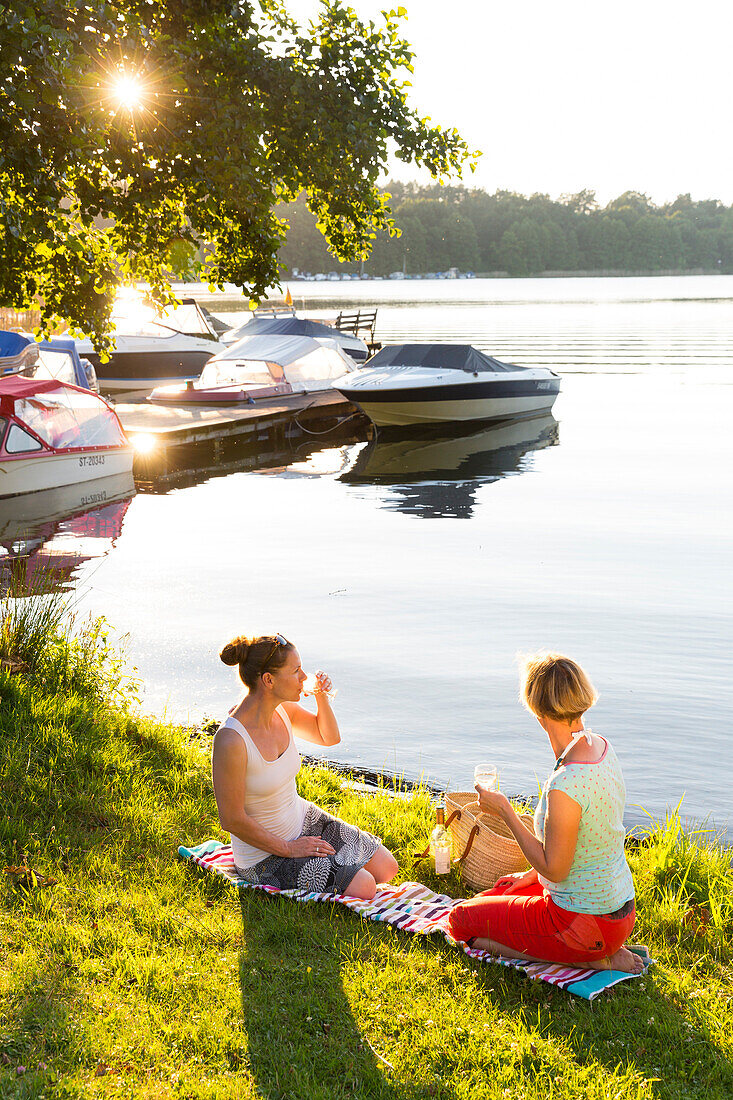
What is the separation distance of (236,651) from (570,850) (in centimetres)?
170

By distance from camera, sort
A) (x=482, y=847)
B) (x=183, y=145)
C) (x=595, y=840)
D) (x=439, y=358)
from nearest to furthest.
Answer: (x=595, y=840), (x=482, y=847), (x=183, y=145), (x=439, y=358)

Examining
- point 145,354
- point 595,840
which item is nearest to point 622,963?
point 595,840

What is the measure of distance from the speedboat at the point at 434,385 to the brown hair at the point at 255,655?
Answer: 21547 millimetres

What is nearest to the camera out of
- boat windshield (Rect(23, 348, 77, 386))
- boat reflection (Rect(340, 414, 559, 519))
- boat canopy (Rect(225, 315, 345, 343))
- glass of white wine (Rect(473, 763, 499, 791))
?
glass of white wine (Rect(473, 763, 499, 791))

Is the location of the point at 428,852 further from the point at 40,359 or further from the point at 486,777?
the point at 40,359

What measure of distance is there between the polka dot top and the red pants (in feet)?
0.19

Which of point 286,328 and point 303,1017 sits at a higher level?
point 286,328

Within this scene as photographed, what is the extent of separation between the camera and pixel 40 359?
64.0 feet

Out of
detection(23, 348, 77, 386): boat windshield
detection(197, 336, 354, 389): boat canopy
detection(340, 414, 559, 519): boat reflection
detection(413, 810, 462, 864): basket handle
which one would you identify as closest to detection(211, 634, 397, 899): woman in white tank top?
detection(413, 810, 462, 864): basket handle

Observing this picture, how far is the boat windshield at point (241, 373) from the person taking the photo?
1147 inches

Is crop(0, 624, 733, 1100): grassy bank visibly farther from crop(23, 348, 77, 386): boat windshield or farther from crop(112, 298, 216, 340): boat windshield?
crop(112, 298, 216, 340): boat windshield

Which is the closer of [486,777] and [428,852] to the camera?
[486,777]

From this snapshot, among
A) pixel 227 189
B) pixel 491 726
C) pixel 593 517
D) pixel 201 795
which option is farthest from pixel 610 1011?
pixel 593 517

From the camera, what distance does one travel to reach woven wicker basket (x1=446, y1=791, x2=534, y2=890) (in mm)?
4742
